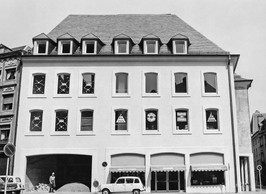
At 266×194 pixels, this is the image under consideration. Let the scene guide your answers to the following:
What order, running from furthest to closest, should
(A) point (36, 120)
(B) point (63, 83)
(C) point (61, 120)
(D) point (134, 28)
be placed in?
(D) point (134, 28) < (B) point (63, 83) < (A) point (36, 120) < (C) point (61, 120)

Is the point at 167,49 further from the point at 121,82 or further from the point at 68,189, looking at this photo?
the point at 68,189

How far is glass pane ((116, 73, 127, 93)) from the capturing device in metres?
31.2

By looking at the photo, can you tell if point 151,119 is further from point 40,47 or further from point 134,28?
point 40,47

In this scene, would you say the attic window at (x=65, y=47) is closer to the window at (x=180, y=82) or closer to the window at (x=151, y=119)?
the window at (x=151, y=119)

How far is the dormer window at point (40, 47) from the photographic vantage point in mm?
32375

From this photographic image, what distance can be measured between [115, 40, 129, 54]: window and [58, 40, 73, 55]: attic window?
423 cm

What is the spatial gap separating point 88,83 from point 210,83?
36.2 ft

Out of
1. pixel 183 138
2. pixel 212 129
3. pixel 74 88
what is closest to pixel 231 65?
pixel 212 129

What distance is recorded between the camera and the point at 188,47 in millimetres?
32375

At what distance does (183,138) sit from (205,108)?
329 cm

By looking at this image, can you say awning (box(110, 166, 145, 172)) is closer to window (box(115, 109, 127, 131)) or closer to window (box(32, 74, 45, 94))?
window (box(115, 109, 127, 131))

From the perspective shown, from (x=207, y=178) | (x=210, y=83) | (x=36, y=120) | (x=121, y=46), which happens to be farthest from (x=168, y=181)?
(x=121, y=46)

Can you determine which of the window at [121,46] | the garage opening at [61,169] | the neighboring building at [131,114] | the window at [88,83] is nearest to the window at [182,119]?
the neighboring building at [131,114]

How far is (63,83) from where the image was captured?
3158 centimetres
